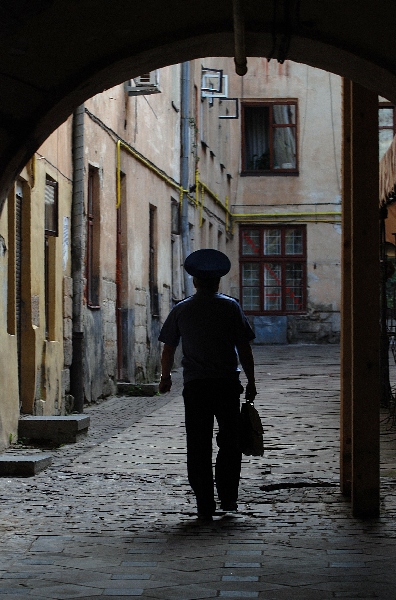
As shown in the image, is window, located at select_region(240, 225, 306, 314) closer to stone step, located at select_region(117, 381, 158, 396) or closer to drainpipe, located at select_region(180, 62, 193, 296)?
drainpipe, located at select_region(180, 62, 193, 296)

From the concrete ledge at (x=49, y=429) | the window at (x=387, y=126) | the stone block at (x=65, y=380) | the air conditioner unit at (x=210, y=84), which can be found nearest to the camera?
the concrete ledge at (x=49, y=429)

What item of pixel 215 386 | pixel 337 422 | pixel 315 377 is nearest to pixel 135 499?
pixel 215 386

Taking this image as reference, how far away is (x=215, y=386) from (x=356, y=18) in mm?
2439

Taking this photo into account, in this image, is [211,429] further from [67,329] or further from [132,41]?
[67,329]

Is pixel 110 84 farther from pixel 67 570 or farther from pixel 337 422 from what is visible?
pixel 337 422

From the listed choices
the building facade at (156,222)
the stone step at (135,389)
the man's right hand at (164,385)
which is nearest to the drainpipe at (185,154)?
the building facade at (156,222)

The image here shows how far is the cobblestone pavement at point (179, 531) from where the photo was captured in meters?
5.00

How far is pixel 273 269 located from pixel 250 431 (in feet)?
85.5

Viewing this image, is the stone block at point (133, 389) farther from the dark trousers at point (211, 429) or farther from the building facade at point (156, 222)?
the dark trousers at point (211, 429)

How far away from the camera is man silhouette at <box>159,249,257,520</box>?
265 inches

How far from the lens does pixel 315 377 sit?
1947cm

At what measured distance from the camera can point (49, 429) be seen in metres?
10.5

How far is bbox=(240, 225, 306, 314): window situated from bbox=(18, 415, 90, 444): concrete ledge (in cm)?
2185

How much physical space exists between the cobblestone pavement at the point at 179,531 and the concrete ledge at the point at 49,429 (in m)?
0.26
